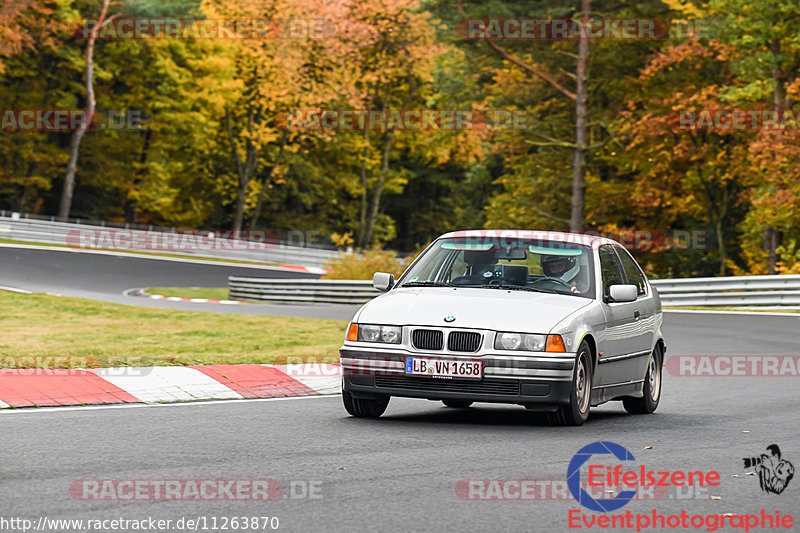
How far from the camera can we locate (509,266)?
1048 cm

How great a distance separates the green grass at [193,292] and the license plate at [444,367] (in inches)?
944

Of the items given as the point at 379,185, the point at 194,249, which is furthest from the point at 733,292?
the point at 379,185

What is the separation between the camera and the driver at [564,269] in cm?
1045

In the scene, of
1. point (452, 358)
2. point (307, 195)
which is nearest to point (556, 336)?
point (452, 358)

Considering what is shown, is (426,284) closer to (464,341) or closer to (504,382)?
(464,341)

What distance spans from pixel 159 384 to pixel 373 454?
4.20 m

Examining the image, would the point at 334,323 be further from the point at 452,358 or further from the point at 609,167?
the point at 609,167

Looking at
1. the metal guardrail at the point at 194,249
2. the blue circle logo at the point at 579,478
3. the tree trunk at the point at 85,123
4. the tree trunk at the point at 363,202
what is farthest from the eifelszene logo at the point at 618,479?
the tree trunk at the point at 363,202

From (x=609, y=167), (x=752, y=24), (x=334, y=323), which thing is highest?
(x=752, y=24)

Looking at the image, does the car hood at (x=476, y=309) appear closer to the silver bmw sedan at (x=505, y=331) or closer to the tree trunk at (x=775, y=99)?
the silver bmw sedan at (x=505, y=331)

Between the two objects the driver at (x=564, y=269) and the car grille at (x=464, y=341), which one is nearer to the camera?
the car grille at (x=464, y=341)

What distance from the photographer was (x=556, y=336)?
30.4 ft

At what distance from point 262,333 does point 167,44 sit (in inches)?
1761

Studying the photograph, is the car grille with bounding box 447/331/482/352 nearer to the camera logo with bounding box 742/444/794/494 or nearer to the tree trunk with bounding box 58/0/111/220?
the camera logo with bounding box 742/444/794/494
